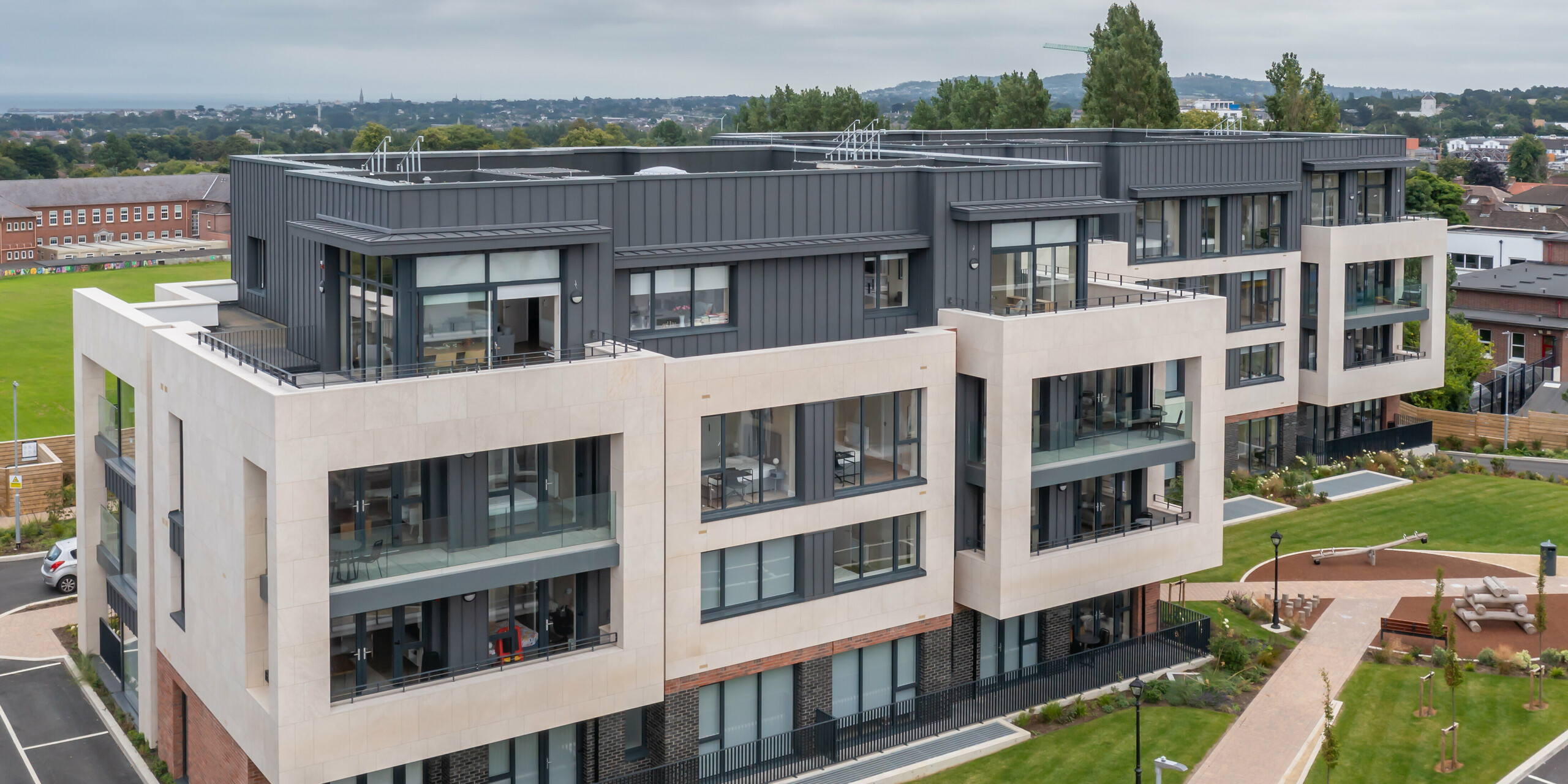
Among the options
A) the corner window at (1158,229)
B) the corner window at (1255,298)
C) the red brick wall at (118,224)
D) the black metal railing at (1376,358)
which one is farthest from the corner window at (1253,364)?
the red brick wall at (118,224)

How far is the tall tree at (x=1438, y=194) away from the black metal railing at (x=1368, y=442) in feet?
145

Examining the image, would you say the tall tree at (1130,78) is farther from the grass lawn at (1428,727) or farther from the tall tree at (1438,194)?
the grass lawn at (1428,727)

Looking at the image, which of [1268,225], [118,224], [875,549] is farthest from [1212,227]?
[118,224]

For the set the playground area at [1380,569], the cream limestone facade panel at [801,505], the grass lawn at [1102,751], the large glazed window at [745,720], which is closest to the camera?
the cream limestone facade panel at [801,505]

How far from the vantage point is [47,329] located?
99.5 meters

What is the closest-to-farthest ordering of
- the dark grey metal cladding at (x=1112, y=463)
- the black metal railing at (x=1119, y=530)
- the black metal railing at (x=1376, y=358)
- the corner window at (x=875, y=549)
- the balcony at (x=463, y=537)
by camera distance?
the balcony at (x=463, y=537)
the corner window at (x=875, y=549)
the dark grey metal cladding at (x=1112, y=463)
the black metal railing at (x=1119, y=530)
the black metal railing at (x=1376, y=358)

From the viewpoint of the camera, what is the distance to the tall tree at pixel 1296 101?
7869 centimetres

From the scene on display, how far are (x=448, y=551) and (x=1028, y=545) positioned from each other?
13885 mm

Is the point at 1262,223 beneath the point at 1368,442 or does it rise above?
above

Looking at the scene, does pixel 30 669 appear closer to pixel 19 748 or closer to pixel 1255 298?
pixel 19 748

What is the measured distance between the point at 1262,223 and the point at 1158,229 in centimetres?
592

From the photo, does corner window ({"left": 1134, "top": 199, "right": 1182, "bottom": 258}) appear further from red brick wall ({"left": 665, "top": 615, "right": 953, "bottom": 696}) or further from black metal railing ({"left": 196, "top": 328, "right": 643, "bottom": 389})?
black metal railing ({"left": 196, "top": 328, "right": 643, "bottom": 389})

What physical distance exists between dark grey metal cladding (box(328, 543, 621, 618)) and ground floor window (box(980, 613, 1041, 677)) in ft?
37.4

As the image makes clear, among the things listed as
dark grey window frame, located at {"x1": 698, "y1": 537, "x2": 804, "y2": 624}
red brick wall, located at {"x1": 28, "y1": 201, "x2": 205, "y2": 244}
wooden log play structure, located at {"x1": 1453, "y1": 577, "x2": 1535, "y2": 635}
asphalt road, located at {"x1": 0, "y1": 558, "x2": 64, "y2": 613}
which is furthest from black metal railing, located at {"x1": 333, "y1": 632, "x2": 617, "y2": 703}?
red brick wall, located at {"x1": 28, "y1": 201, "x2": 205, "y2": 244}
